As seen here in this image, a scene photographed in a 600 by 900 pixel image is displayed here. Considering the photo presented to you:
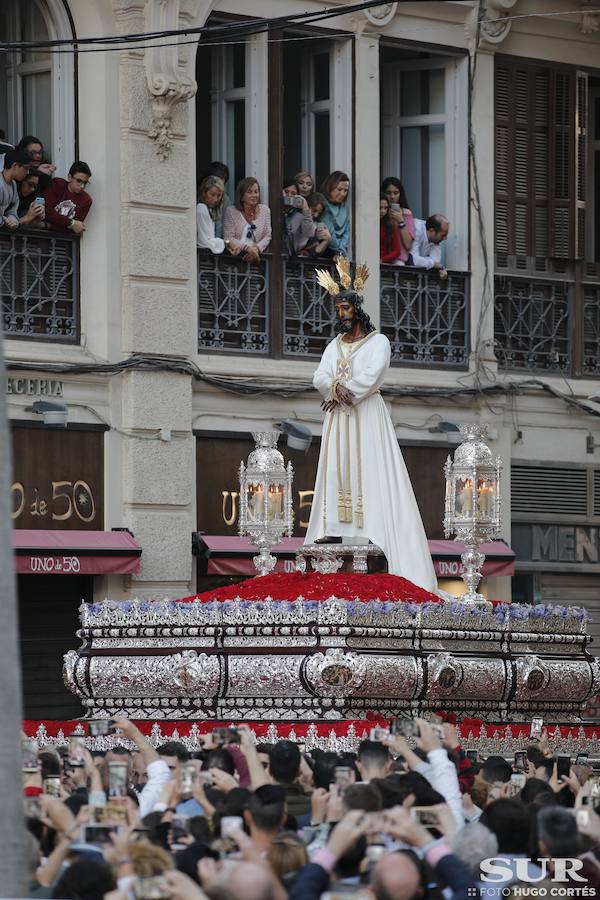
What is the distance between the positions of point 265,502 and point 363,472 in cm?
158

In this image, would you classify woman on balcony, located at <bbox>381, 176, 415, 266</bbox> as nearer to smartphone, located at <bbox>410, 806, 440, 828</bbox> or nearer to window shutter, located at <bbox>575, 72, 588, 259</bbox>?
window shutter, located at <bbox>575, 72, 588, 259</bbox>

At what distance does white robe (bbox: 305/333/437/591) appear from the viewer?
58.1 ft

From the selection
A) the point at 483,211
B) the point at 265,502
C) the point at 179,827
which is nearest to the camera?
the point at 179,827

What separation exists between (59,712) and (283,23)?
25.3 ft

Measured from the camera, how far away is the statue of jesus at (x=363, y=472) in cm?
1772

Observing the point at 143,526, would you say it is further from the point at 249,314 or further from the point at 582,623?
the point at 582,623

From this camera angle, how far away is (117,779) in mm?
9883

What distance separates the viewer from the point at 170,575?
2417cm

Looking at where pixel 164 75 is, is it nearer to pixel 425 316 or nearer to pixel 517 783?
pixel 425 316

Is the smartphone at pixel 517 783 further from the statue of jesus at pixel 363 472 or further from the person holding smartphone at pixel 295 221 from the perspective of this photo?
the person holding smartphone at pixel 295 221

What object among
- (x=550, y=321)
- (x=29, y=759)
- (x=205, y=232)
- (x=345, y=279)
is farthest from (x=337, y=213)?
(x=29, y=759)

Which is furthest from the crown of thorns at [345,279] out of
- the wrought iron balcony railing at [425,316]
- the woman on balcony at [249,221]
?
the wrought iron balcony railing at [425,316]

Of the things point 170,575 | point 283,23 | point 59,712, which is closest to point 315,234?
point 283,23

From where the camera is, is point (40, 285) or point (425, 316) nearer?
point (40, 285)
